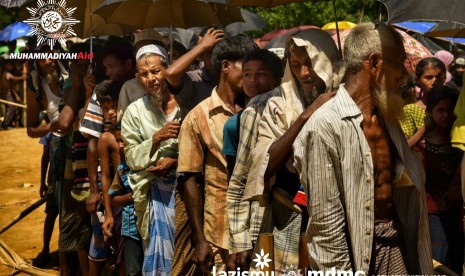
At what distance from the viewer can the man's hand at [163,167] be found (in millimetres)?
6191

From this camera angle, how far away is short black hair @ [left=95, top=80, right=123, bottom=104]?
7.04 metres

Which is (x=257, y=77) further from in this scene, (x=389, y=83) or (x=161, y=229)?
(x=161, y=229)

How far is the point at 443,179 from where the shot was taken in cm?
674

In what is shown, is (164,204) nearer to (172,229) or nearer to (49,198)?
(172,229)

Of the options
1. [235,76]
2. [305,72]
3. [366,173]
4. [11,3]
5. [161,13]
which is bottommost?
[366,173]

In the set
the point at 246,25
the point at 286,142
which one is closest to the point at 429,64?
the point at 286,142

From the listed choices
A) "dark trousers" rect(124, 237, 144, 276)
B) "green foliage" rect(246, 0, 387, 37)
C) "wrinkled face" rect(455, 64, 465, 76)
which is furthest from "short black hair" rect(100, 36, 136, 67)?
"green foliage" rect(246, 0, 387, 37)

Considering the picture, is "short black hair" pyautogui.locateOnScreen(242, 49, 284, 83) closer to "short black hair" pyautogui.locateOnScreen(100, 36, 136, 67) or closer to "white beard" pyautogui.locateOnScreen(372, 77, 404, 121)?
"white beard" pyautogui.locateOnScreen(372, 77, 404, 121)

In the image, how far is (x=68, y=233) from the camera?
312 inches

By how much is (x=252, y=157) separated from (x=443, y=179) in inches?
96.2

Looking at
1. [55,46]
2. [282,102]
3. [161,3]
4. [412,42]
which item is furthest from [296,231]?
[412,42]

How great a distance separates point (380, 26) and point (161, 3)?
3557mm

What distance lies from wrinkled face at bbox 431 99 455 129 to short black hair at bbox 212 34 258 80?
5.32 ft

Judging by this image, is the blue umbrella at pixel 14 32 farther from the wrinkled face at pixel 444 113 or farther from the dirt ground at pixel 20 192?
the wrinkled face at pixel 444 113
